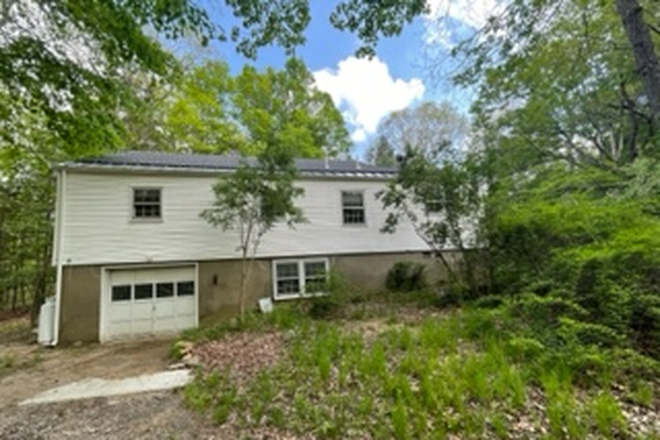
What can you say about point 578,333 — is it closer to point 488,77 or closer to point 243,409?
point 488,77

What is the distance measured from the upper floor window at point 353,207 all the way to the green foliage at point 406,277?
6.72 feet

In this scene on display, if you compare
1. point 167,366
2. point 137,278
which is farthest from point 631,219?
point 137,278

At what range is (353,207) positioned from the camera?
39.3ft

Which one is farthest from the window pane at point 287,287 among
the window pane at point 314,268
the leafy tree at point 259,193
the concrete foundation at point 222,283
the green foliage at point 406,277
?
the green foliage at point 406,277

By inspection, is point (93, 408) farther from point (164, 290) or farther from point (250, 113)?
point (250, 113)

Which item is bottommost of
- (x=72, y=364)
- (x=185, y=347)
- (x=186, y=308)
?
(x=72, y=364)

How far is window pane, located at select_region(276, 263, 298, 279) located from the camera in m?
10.9

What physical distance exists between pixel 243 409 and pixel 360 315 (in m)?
4.65

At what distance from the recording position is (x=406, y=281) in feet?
37.3

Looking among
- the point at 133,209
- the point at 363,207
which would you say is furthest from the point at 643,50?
the point at 133,209

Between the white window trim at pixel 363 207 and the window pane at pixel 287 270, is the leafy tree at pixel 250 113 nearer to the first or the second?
the white window trim at pixel 363 207

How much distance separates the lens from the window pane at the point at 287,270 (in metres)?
10.9

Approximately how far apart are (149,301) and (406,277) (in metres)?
8.01

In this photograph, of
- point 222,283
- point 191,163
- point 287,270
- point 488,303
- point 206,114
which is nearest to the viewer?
point 488,303
